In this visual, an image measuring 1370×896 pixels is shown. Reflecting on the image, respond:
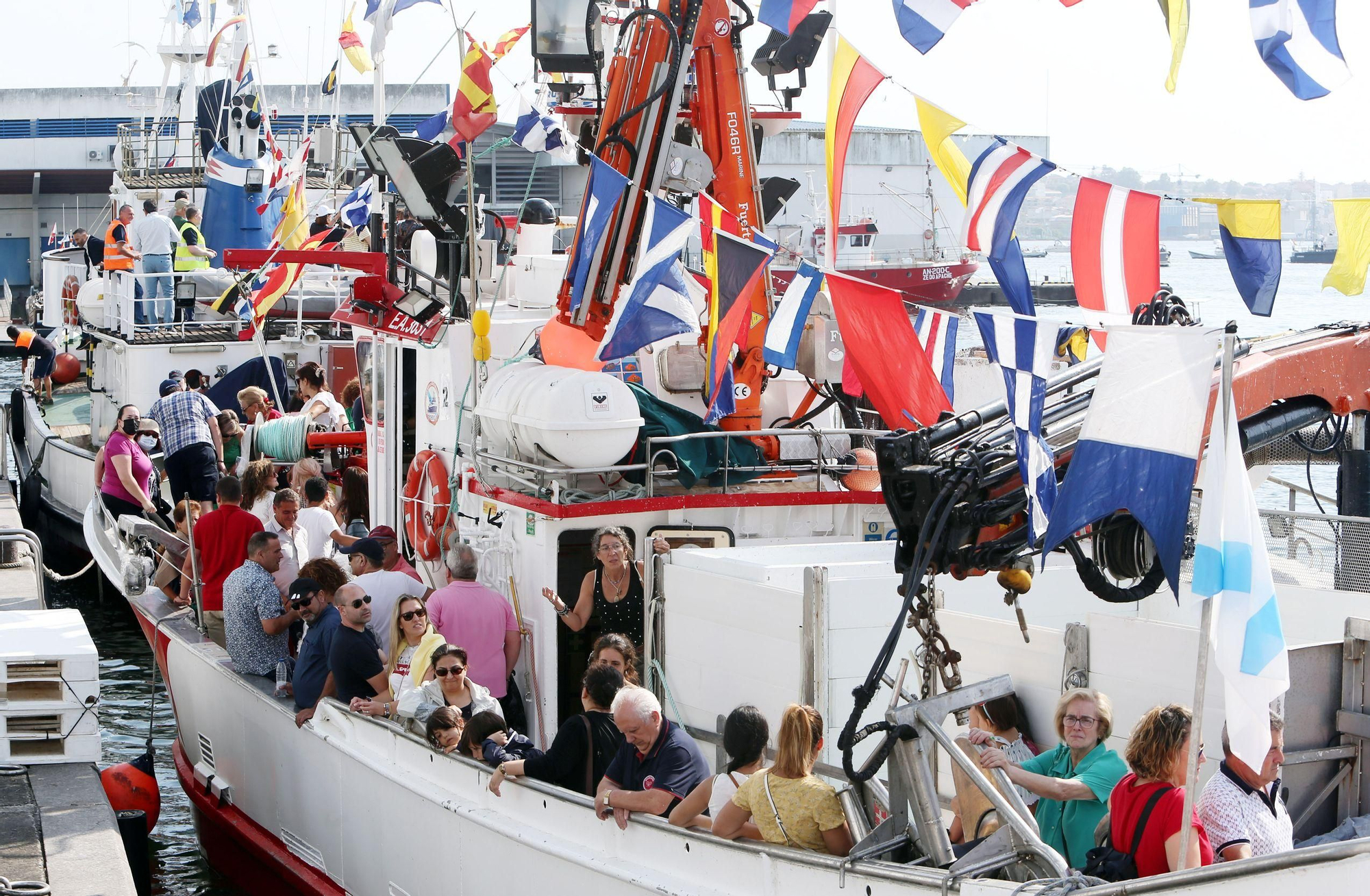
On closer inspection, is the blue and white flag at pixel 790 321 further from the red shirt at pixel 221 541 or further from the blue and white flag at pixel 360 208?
the blue and white flag at pixel 360 208

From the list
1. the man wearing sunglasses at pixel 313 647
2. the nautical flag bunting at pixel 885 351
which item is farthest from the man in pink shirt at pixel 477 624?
the nautical flag bunting at pixel 885 351

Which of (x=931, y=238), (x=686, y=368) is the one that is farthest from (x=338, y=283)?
(x=931, y=238)

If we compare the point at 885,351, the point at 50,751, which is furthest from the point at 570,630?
the point at 50,751

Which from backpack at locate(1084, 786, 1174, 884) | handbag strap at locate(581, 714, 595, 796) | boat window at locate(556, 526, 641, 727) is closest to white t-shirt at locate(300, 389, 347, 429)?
boat window at locate(556, 526, 641, 727)

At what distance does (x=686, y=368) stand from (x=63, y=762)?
14.2 ft

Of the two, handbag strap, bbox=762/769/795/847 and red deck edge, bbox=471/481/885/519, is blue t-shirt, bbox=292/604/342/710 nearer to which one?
red deck edge, bbox=471/481/885/519

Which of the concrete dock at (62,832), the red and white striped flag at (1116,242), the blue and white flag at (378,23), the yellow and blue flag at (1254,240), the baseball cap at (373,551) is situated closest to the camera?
the yellow and blue flag at (1254,240)

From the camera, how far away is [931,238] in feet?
211

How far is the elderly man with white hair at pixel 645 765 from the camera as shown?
6074mm

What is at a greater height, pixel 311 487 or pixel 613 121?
pixel 613 121

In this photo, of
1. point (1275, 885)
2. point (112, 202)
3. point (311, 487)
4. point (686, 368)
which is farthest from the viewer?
point (112, 202)

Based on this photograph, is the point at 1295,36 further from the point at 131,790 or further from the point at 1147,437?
the point at 131,790

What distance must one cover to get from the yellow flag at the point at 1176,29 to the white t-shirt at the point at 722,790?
10.3 ft

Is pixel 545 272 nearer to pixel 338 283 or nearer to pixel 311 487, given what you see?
pixel 311 487
